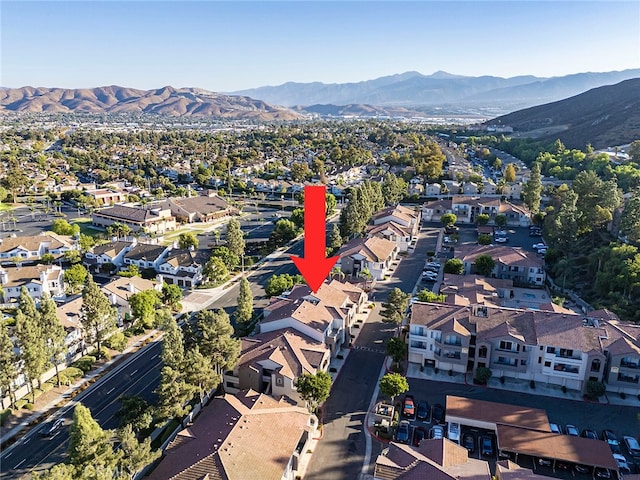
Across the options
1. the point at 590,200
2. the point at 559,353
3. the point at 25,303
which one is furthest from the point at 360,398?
the point at 590,200

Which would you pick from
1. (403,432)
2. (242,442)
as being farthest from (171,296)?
(403,432)

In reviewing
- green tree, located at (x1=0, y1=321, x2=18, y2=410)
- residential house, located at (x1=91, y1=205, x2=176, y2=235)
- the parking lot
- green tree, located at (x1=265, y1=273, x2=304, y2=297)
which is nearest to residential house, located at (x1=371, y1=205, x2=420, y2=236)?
green tree, located at (x1=265, y1=273, x2=304, y2=297)

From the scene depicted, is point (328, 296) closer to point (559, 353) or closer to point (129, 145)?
point (559, 353)

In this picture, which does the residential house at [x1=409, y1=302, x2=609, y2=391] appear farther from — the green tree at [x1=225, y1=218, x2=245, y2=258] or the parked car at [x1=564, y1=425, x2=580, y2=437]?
the green tree at [x1=225, y1=218, x2=245, y2=258]

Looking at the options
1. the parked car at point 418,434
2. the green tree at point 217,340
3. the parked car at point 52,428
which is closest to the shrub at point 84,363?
the parked car at point 52,428

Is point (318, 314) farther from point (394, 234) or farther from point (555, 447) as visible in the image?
point (394, 234)

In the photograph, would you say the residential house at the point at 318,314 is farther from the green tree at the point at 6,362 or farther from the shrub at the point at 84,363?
the green tree at the point at 6,362
